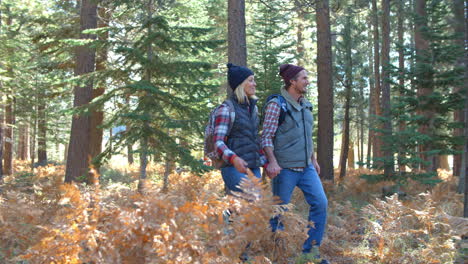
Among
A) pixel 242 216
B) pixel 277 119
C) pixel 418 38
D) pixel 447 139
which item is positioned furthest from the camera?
pixel 418 38

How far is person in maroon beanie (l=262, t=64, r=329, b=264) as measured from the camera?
14.6 ft

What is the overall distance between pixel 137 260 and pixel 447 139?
9761 millimetres


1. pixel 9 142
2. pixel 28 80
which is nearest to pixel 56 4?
pixel 28 80

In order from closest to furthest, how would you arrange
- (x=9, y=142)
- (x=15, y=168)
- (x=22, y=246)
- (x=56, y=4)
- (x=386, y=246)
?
(x=22, y=246)
(x=386, y=246)
(x=56, y=4)
(x=9, y=142)
(x=15, y=168)

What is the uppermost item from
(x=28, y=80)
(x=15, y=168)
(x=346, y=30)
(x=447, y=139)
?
(x=346, y=30)

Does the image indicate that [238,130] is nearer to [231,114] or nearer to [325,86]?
[231,114]

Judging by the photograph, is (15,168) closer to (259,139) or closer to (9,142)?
(9,142)

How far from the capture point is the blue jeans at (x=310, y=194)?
446 cm

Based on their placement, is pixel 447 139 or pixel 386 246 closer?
pixel 386 246

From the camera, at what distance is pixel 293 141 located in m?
4.52

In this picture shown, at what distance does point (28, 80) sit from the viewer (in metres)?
18.0

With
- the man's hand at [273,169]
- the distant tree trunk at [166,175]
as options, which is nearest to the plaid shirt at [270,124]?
the man's hand at [273,169]

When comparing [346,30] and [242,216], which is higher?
[346,30]

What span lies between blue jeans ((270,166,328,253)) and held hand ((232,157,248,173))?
2.35 feet
